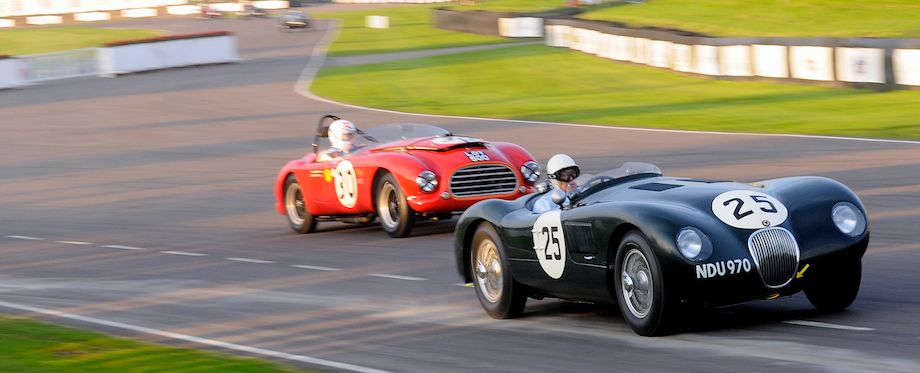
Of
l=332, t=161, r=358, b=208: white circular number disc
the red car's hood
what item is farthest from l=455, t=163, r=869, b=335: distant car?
l=332, t=161, r=358, b=208: white circular number disc

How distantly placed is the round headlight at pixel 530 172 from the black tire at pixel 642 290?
19.4 feet

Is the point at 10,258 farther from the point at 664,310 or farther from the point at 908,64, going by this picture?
the point at 908,64

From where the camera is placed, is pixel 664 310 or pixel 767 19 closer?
pixel 664 310

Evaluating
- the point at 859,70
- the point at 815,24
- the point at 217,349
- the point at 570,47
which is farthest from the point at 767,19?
the point at 217,349

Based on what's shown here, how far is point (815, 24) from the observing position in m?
35.6

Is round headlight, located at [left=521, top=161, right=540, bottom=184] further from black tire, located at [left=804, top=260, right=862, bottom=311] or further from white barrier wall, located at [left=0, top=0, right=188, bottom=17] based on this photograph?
white barrier wall, located at [left=0, top=0, right=188, bottom=17]

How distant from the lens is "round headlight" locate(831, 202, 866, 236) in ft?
25.4

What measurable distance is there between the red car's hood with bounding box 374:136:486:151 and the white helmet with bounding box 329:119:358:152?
556 millimetres

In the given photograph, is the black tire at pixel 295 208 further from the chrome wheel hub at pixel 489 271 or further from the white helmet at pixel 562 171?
the white helmet at pixel 562 171

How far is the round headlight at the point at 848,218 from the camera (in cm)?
775

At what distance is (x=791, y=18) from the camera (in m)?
37.9

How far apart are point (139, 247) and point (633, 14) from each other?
1304 inches

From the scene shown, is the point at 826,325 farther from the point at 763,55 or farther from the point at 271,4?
the point at 271,4

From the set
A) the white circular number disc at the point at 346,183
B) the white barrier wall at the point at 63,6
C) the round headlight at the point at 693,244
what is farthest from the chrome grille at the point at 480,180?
the white barrier wall at the point at 63,6
